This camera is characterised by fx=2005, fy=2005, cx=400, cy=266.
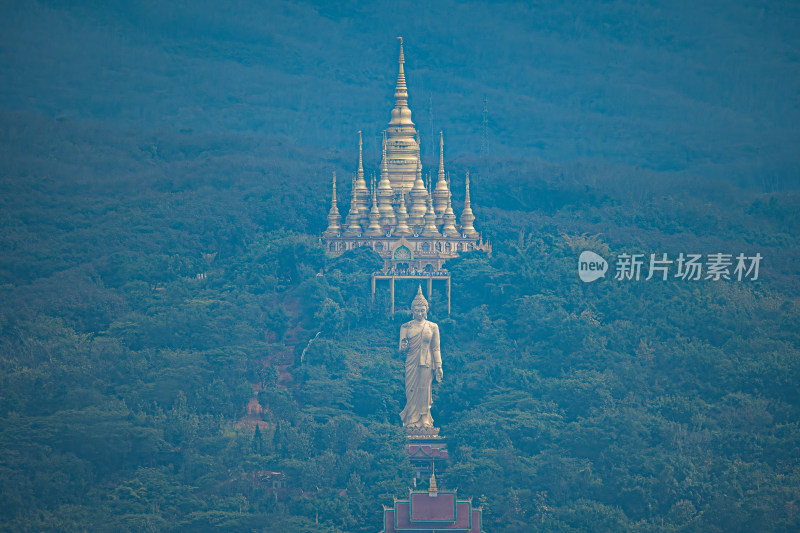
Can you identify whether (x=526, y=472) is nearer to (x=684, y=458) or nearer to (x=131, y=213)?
(x=684, y=458)

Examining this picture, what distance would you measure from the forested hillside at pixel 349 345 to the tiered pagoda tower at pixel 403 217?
4.03ft

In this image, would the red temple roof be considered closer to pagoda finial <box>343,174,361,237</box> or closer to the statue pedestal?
the statue pedestal

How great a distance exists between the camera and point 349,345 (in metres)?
67.1

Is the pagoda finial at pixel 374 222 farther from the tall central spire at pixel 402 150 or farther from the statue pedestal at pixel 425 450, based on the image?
the statue pedestal at pixel 425 450

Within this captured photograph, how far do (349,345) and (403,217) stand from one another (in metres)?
8.81

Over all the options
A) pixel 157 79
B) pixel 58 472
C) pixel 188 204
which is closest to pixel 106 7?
pixel 157 79

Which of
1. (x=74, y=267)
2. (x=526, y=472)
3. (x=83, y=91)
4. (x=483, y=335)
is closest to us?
(x=526, y=472)

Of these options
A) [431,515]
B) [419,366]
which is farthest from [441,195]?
[431,515]

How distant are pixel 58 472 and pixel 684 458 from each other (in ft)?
57.5

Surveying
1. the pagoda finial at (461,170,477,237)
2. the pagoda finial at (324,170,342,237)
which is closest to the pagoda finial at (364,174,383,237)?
the pagoda finial at (324,170,342,237)

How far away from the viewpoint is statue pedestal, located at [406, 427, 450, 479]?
198 ft

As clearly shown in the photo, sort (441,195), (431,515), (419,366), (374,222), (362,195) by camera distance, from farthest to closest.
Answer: (441,195) < (362,195) < (374,222) < (419,366) < (431,515)

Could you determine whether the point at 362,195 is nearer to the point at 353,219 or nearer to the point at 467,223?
the point at 353,219

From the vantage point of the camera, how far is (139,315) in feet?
225
